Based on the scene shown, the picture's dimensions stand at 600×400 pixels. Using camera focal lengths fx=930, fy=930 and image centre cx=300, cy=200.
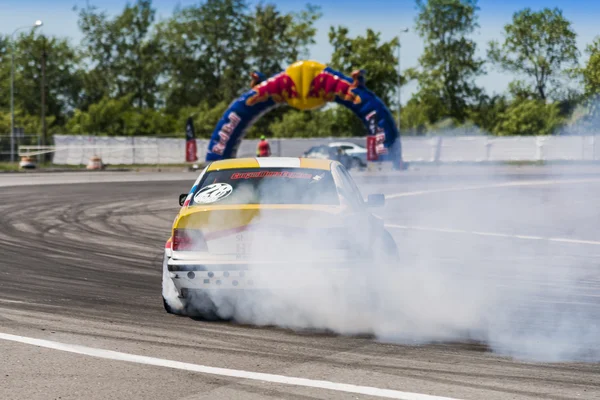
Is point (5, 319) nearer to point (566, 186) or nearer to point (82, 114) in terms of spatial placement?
point (566, 186)

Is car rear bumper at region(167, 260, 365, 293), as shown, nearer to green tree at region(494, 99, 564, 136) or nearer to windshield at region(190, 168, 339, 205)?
windshield at region(190, 168, 339, 205)

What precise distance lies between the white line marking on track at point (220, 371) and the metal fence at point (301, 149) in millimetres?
41130

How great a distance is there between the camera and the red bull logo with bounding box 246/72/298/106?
111ft

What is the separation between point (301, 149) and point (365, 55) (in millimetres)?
17923

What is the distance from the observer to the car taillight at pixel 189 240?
730 centimetres

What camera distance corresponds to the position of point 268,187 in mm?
7781

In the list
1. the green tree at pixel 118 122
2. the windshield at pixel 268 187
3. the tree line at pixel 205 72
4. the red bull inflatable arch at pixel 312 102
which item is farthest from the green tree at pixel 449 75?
the windshield at pixel 268 187

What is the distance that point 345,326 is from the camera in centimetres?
716

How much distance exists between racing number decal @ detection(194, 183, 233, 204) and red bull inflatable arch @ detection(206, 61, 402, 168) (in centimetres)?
2461

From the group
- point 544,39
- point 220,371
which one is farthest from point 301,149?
point 220,371

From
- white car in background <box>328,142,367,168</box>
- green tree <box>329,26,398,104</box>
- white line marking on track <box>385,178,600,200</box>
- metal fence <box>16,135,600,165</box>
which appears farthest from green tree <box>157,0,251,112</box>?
white line marking on track <box>385,178,600,200</box>

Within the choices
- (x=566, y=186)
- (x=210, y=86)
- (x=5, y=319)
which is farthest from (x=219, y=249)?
(x=210, y=86)

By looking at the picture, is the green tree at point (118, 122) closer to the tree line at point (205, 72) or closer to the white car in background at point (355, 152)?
the tree line at point (205, 72)

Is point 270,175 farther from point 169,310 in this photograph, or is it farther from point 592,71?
point 592,71
